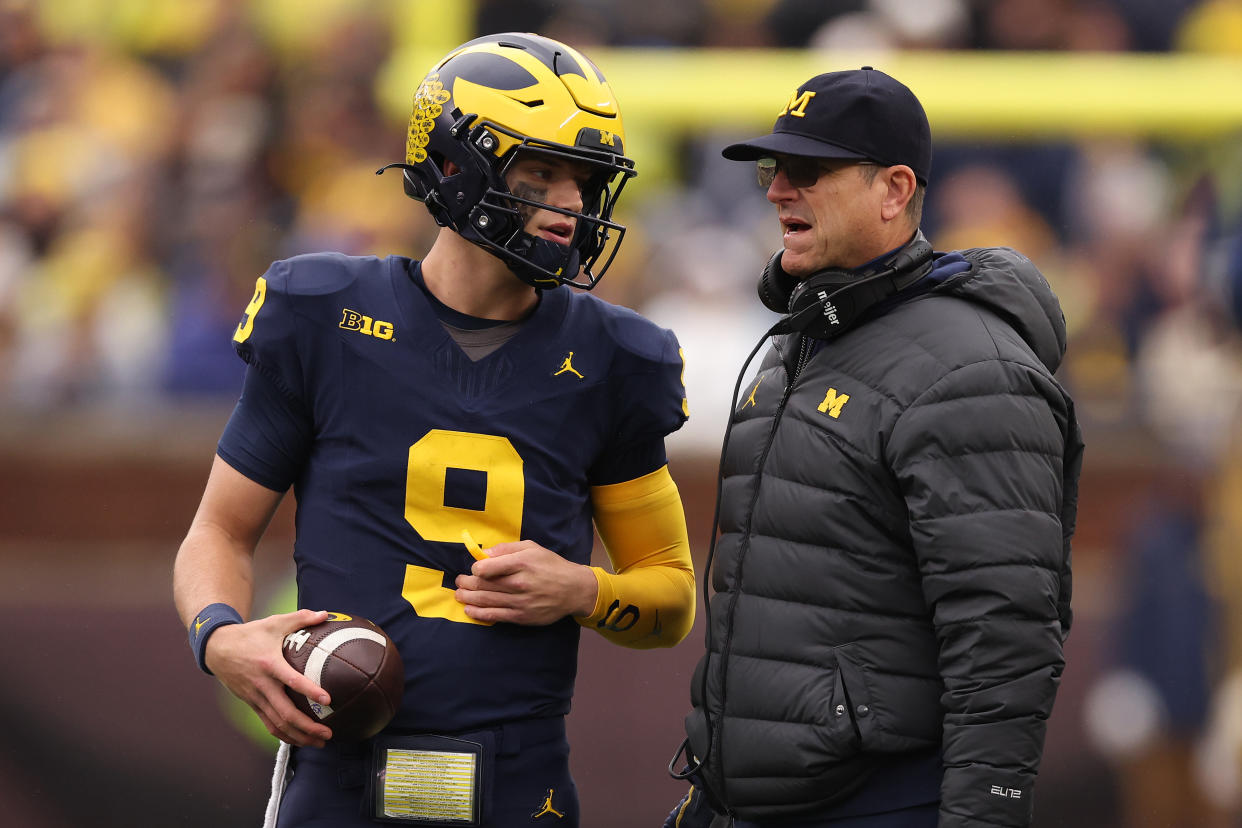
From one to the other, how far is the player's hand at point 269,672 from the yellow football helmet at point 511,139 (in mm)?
739

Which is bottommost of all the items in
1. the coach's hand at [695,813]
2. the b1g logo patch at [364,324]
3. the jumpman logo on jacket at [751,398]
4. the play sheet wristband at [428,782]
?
the coach's hand at [695,813]

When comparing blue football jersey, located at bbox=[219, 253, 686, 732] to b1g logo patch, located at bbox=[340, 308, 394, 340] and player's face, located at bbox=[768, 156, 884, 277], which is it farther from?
player's face, located at bbox=[768, 156, 884, 277]

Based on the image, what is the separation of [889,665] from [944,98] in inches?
205

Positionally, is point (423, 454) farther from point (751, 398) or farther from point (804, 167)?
point (804, 167)

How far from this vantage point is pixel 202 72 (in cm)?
729

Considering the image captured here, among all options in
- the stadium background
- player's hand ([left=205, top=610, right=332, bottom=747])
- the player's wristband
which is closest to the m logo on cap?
player's hand ([left=205, top=610, right=332, bottom=747])

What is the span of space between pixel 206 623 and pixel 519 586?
541mm

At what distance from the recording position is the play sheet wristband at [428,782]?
8.09 feet

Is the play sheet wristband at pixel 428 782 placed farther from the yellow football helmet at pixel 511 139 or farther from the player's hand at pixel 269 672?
the yellow football helmet at pixel 511 139

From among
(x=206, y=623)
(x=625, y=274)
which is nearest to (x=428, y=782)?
(x=206, y=623)

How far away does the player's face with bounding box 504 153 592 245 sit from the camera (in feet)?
8.52

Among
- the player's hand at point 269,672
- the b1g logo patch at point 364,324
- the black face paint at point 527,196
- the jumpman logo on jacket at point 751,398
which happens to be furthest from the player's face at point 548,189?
the player's hand at point 269,672

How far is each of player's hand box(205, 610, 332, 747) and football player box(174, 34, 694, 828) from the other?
2cm

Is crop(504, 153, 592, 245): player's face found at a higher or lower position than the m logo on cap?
lower
